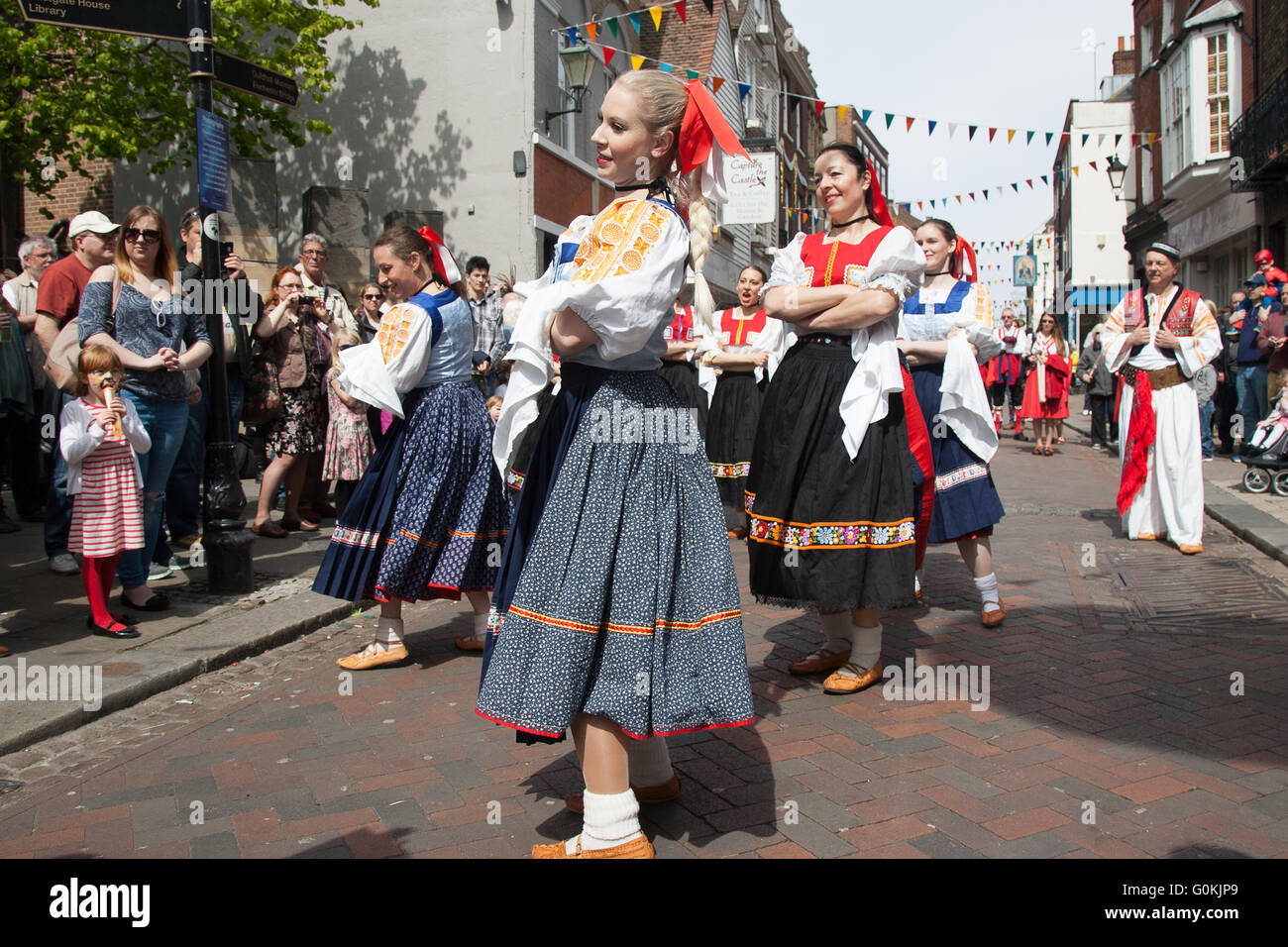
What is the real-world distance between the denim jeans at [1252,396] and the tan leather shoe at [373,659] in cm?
1192

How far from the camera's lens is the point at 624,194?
2.82 metres

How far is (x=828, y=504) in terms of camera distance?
4242mm

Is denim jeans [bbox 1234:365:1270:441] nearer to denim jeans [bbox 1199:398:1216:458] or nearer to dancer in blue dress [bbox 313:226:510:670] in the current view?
denim jeans [bbox 1199:398:1216:458]

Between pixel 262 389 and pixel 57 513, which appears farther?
pixel 262 389

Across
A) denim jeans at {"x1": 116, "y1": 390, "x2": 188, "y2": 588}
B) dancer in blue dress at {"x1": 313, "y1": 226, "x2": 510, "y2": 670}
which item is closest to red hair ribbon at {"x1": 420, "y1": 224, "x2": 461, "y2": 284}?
dancer in blue dress at {"x1": 313, "y1": 226, "x2": 510, "y2": 670}

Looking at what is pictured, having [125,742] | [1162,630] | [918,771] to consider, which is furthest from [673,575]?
[1162,630]

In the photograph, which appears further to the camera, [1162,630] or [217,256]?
[217,256]

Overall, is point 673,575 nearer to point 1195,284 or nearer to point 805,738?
point 805,738

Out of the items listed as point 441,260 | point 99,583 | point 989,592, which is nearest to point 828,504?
point 989,592

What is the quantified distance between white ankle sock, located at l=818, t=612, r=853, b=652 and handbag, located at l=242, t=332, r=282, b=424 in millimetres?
4833

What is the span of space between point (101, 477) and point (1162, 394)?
710cm

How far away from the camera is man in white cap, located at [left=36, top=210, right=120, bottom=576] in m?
6.01

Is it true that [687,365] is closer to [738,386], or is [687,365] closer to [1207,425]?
[738,386]

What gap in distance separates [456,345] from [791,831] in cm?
283
